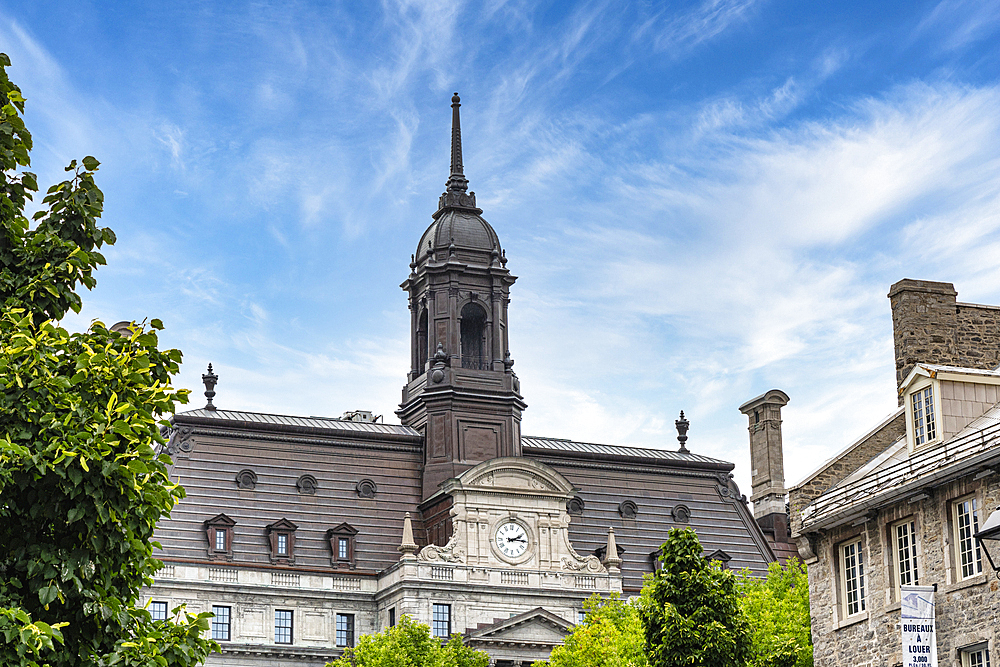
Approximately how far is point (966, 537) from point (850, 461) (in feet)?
32.6

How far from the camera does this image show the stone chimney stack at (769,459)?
9769 centimetres

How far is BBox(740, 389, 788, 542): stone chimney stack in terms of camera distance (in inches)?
3846

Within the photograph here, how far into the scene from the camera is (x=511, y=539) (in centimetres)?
9475

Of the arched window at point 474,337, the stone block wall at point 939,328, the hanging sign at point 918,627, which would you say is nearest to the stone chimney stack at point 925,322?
the stone block wall at point 939,328

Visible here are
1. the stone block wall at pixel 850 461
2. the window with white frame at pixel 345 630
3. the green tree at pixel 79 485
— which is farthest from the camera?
the window with white frame at pixel 345 630

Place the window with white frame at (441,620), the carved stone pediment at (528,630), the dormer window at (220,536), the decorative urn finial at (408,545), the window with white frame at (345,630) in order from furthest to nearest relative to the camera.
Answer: the window with white frame at (345,630) → the decorative urn finial at (408,545) → the dormer window at (220,536) → the window with white frame at (441,620) → the carved stone pediment at (528,630)

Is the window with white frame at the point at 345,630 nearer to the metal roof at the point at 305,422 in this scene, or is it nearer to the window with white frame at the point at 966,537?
the metal roof at the point at 305,422

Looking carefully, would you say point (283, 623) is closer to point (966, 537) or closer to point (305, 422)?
point (305, 422)

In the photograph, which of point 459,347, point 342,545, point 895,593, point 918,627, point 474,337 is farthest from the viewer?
point 474,337

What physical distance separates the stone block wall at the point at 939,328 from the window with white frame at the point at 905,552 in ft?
20.8

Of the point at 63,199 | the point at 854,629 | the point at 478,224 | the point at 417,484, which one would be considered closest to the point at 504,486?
the point at 417,484

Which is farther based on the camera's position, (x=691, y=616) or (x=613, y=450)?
(x=613, y=450)

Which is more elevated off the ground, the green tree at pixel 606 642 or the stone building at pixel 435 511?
the stone building at pixel 435 511

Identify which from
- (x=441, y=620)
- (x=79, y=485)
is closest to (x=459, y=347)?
(x=441, y=620)
